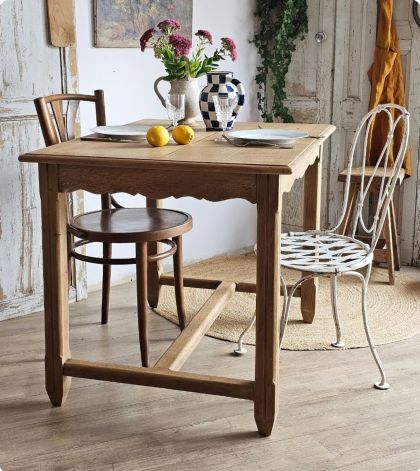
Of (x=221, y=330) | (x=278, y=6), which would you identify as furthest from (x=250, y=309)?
(x=278, y=6)

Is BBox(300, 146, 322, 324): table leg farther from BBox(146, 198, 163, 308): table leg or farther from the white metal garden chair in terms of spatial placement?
BBox(146, 198, 163, 308): table leg

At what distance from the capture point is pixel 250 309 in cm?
371

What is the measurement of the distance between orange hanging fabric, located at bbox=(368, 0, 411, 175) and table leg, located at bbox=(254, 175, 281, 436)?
2134 millimetres

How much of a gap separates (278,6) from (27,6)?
69.0 inches

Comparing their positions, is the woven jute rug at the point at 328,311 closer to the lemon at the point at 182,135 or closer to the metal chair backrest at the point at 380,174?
the metal chair backrest at the point at 380,174

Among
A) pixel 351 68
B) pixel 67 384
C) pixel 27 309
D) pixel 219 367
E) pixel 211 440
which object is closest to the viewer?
pixel 211 440

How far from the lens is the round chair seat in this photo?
2.91m

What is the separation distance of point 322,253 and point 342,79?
74.3 inches

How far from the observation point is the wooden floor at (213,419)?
235cm

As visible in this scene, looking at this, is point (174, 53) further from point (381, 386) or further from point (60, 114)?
point (381, 386)

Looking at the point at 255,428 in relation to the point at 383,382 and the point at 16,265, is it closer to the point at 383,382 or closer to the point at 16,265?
the point at 383,382

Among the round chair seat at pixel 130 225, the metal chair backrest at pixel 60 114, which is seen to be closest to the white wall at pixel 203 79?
the metal chair backrest at pixel 60 114

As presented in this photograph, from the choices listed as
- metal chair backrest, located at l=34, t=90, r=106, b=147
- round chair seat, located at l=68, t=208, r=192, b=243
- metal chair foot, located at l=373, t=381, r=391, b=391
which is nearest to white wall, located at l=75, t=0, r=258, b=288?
metal chair backrest, located at l=34, t=90, r=106, b=147

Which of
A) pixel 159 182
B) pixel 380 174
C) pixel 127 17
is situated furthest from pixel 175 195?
pixel 380 174
